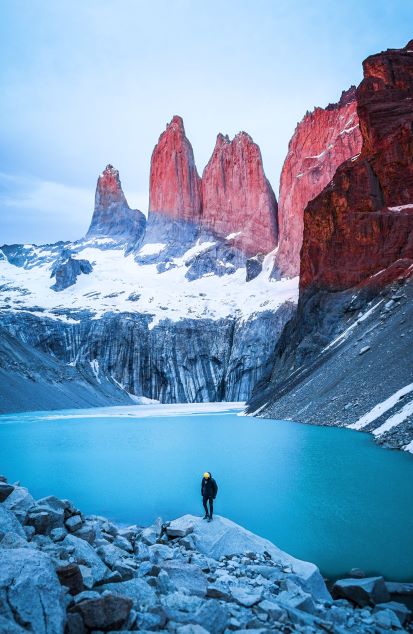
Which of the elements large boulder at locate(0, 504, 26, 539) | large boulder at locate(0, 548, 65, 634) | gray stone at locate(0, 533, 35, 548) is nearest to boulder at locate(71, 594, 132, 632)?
large boulder at locate(0, 548, 65, 634)

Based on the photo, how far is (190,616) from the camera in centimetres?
622

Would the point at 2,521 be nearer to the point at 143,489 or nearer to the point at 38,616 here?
the point at 38,616

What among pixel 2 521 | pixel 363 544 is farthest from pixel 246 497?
pixel 2 521

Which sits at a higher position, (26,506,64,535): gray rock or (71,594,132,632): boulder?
(71,594,132,632): boulder

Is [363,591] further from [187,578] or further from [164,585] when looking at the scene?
[164,585]

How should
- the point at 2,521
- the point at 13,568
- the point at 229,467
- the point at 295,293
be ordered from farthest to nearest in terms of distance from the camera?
the point at 295,293 < the point at 229,467 < the point at 2,521 < the point at 13,568

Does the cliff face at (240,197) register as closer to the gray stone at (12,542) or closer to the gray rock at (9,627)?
the gray stone at (12,542)

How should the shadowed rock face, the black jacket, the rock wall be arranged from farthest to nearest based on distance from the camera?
the shadowed rock face → the rock wall → the black jacket

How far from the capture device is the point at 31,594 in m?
5.59

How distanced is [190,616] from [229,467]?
14938mm

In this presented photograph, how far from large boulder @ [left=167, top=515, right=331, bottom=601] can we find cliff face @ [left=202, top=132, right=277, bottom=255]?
13005 cm

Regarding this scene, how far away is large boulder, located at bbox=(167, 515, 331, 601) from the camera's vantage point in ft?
26.8

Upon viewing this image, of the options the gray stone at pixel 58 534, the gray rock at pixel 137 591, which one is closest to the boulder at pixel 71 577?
the gray rock at pixel 137 591

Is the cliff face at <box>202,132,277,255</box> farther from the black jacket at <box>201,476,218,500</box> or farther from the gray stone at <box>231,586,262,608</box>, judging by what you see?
the gray stone at <box>231,586,262,608</box>
